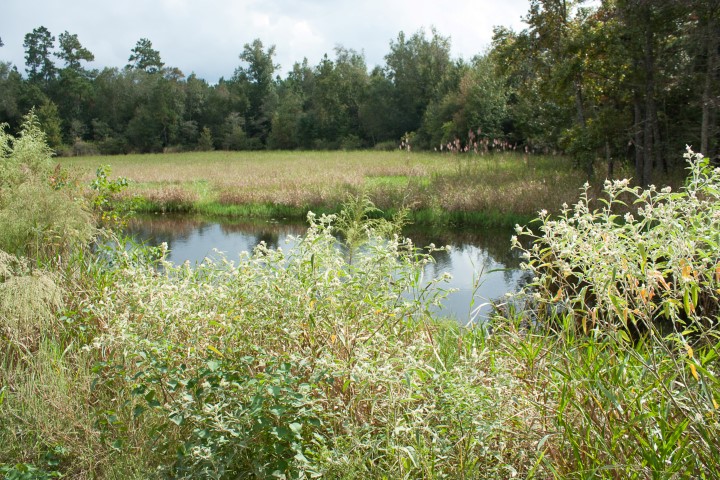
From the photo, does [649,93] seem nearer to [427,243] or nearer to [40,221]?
[427,243]

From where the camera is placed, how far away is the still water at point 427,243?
8.74 m

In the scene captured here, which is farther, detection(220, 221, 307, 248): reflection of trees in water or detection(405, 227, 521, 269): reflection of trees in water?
detection(220, 221, 307, 248): reflection of trees in water

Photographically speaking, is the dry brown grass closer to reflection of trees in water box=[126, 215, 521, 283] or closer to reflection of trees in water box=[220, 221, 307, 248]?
reflection of trees in water box=[126, 215, 521, 283]

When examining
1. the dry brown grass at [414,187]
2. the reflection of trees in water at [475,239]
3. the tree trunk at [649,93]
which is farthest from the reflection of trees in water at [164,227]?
the tree trunk at [649,93]

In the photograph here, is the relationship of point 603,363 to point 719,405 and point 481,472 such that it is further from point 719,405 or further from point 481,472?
point 481,472

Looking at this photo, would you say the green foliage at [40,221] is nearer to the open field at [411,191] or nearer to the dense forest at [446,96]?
the open field at [411,191]

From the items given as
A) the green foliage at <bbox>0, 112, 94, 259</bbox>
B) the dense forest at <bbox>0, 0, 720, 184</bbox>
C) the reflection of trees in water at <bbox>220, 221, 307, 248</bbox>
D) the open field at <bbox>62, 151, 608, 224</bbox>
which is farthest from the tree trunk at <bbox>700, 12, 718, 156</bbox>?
the green foliage at <bbox>0, 112, 94, 259</bbox>

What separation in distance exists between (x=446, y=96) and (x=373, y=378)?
34.6 meters

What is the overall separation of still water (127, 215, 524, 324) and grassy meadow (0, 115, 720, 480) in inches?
164

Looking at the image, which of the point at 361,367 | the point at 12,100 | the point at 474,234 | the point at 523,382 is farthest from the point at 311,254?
the point at 12,100

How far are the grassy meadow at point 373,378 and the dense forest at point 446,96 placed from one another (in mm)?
10897

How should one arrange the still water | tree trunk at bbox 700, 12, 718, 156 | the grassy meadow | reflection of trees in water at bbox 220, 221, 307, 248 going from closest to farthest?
the grassy meadow → the still water → tree trunk at bbox 700, 12, 718, 156 → reflection of trees in water at bbox 220, 221, 307, 248

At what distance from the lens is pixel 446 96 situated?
3509 centimetres

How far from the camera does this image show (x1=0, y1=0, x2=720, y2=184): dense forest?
42.3 ft
